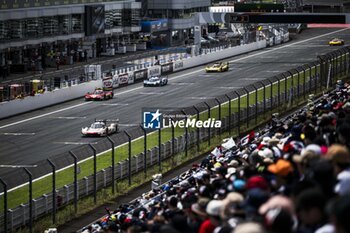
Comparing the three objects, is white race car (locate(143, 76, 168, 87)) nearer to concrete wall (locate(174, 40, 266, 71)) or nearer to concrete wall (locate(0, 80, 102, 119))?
concrete wall (locate(0, 80, 102, 119))

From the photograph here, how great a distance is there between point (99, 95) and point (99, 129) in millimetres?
17475

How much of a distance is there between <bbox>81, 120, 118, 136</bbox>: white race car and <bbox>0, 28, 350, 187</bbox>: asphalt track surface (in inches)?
25.4

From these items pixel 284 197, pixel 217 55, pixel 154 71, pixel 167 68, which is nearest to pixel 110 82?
pixel 154 71

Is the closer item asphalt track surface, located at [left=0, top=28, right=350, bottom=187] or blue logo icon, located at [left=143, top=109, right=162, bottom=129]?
blue logo icon, located at [left=143, top=109, right=162, bottom=129]

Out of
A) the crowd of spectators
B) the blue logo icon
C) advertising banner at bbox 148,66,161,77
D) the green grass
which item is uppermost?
the crowd of spectators

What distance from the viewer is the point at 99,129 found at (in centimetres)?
5806

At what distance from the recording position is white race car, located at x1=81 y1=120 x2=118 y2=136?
57781 millimetres

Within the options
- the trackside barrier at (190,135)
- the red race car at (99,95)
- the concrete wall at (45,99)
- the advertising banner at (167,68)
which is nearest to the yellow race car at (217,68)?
the advertising banner at (167,68)

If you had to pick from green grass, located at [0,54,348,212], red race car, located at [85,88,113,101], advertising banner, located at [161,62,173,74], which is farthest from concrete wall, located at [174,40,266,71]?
green grass, located at [0,54,348,212]

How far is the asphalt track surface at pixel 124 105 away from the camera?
2141 inches

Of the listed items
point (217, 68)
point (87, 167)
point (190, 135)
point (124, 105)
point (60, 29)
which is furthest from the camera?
point (60, 29)

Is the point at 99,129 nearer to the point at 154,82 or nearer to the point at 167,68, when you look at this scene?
the point at 154,82

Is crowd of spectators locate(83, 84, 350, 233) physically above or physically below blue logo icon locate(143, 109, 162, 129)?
above

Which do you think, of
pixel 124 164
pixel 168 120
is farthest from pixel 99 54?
pixel 124 164
